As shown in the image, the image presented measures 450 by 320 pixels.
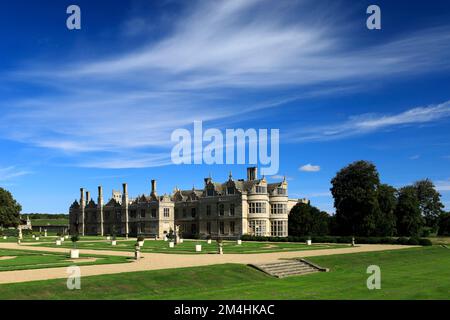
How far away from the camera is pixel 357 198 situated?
223 ft

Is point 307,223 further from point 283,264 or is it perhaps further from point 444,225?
point 283,264

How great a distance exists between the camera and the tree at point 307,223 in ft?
256

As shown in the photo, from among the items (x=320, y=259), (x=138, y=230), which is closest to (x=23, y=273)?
(x=320, y=259)

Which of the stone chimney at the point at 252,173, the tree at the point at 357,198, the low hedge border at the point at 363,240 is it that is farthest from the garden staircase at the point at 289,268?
the stone chimney at the point at 252,173

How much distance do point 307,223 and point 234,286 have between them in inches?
2258

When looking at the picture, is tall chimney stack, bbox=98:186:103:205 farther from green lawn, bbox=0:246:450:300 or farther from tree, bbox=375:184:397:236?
green lawn, bbox=0:246:450:300

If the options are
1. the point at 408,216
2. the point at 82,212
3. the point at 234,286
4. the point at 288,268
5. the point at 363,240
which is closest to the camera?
the point at 234,286

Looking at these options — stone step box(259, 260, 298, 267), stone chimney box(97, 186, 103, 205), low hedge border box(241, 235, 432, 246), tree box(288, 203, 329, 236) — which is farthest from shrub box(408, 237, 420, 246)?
stone chimney box(97, 186, 103, 205)

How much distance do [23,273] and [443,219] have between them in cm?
Result: 8387

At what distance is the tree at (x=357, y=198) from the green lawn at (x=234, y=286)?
38844 millimetres

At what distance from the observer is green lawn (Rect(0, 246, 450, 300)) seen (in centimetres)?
1900

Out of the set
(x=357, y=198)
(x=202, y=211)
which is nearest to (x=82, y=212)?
(x=202, y=211)

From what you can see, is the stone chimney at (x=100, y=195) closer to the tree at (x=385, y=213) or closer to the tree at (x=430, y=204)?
the tree at (x=385, y=213)

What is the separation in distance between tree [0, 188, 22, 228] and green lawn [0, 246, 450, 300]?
68540mm
